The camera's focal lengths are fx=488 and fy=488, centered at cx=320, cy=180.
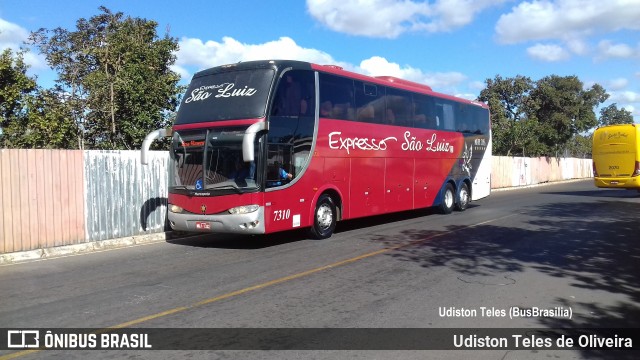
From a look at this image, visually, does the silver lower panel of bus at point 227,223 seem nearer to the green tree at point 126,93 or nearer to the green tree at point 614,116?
the green tree at point 126,93

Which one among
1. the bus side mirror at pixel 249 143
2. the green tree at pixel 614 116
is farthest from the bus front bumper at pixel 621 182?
the green tree at pixel 614 116

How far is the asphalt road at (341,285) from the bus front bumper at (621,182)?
40.8 feet

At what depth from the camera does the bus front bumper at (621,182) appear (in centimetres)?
2227

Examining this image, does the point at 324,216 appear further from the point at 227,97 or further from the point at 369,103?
the point at 227,97

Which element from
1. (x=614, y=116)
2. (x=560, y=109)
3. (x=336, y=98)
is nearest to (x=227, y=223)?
(x=336, y=98)

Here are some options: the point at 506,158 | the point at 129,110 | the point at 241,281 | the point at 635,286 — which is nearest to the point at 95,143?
the point at 129,110

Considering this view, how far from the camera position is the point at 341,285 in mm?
6941

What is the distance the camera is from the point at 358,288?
267 inches

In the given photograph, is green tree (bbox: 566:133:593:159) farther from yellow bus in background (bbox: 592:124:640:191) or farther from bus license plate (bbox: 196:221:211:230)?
bus license plate (bbox: 196:221:211:230)

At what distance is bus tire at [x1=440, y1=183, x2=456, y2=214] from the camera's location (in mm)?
16734

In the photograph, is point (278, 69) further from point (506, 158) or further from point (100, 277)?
point (506, 158)

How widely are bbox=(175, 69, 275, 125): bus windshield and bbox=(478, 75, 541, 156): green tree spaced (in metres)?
36.3

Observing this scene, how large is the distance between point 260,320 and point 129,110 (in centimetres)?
1272

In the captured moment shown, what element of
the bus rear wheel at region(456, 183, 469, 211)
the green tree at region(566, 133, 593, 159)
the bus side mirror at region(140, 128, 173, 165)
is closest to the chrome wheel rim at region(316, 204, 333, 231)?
the bus side mirror at region(140, 128, 173, 165)
